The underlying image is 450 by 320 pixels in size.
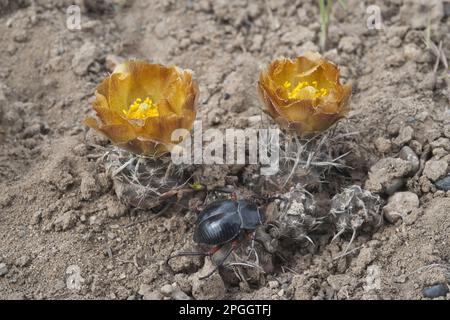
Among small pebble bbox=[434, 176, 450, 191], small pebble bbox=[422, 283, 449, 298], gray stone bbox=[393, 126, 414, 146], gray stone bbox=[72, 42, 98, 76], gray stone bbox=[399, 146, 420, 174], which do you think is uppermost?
gray stone bbox=[72, 42, 98, 76]

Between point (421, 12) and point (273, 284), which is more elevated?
point (421, 12)

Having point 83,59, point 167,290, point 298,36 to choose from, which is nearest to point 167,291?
point 167,290

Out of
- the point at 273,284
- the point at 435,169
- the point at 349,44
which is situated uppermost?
the point at 349,44

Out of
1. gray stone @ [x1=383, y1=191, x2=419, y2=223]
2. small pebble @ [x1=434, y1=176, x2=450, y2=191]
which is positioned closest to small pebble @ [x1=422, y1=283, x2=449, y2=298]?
gray stone @ [x1=383, y1=191, x2=419, y2=223]

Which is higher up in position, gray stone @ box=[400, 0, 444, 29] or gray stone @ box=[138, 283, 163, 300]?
gray stone @ box=[400, 0, 444, 29]

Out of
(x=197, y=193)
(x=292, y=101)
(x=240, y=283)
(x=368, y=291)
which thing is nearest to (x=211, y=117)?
(x=197, y=193)

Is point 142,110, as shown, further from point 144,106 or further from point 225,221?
point 225,221

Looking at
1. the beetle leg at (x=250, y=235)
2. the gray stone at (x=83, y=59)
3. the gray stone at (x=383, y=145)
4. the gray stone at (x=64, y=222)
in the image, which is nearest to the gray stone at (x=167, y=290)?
the beetle leg at (x=250, y=235)

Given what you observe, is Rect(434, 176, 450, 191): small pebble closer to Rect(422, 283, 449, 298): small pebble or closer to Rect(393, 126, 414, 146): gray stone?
Rect(393, 126, 414, 146): gray stone
